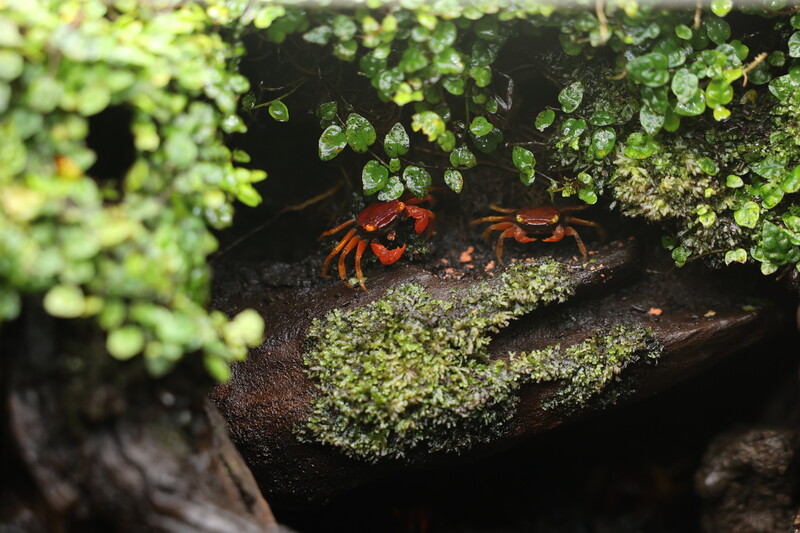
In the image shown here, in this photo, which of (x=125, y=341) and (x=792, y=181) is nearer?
(x=125, y=341)

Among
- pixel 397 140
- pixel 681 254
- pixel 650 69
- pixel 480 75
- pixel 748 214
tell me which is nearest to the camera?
pixel 650 69

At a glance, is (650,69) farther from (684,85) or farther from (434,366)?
(434,366)

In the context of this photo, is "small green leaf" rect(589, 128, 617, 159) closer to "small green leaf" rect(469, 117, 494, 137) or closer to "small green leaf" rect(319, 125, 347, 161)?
"small green leaf" rect(469, 117, 494, 137)

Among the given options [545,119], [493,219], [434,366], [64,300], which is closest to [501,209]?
[493,219]

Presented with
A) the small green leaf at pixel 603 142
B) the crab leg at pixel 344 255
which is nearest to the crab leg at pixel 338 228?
the crab leg at pixel 344 255

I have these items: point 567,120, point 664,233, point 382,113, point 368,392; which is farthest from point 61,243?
point 664,233

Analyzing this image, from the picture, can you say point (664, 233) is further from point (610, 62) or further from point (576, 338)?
point (610, 62)

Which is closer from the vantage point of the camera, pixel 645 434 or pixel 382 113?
pixel 382 113
